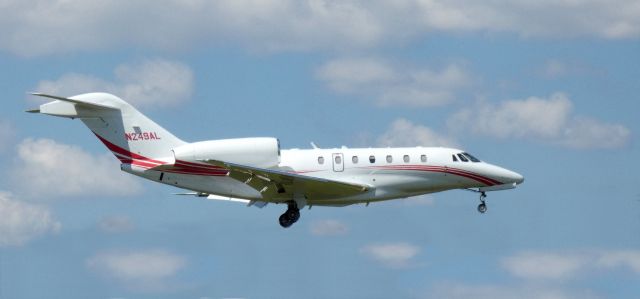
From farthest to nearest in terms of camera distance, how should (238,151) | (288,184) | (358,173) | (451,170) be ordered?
1. (451,170)
2. (358,173)
3. (288,184)
4. (238,151)

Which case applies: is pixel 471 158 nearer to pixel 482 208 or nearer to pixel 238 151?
pixel 482 208

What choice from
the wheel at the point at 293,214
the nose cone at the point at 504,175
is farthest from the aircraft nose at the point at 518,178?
the wheel at the point at 293,214

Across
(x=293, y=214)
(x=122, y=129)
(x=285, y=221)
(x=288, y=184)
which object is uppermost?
(x=122, y=129)

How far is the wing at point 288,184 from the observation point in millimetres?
51188

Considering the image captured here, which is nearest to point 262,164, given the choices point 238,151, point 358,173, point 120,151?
point 238,151

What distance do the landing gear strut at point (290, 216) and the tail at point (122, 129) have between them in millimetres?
5059

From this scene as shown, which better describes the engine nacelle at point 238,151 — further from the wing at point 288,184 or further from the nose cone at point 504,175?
the nose cone at point 504,175

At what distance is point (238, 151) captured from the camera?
51812mm

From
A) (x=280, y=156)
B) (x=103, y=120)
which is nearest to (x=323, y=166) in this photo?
(x=280, y=156)

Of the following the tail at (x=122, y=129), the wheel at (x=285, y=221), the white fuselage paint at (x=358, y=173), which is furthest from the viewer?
the wheel at (x=285, y=221)

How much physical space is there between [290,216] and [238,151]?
3.49 m

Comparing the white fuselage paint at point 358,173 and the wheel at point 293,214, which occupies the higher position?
the white fuselage paint at point 358,173

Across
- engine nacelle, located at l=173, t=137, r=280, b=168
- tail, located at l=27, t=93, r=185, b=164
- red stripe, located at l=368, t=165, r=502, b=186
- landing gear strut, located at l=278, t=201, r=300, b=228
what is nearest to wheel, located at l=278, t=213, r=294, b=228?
landing gear strut, located at l=278, t=201, r=300, b=228

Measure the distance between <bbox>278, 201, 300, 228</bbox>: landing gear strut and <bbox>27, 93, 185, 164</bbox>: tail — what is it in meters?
5.06
